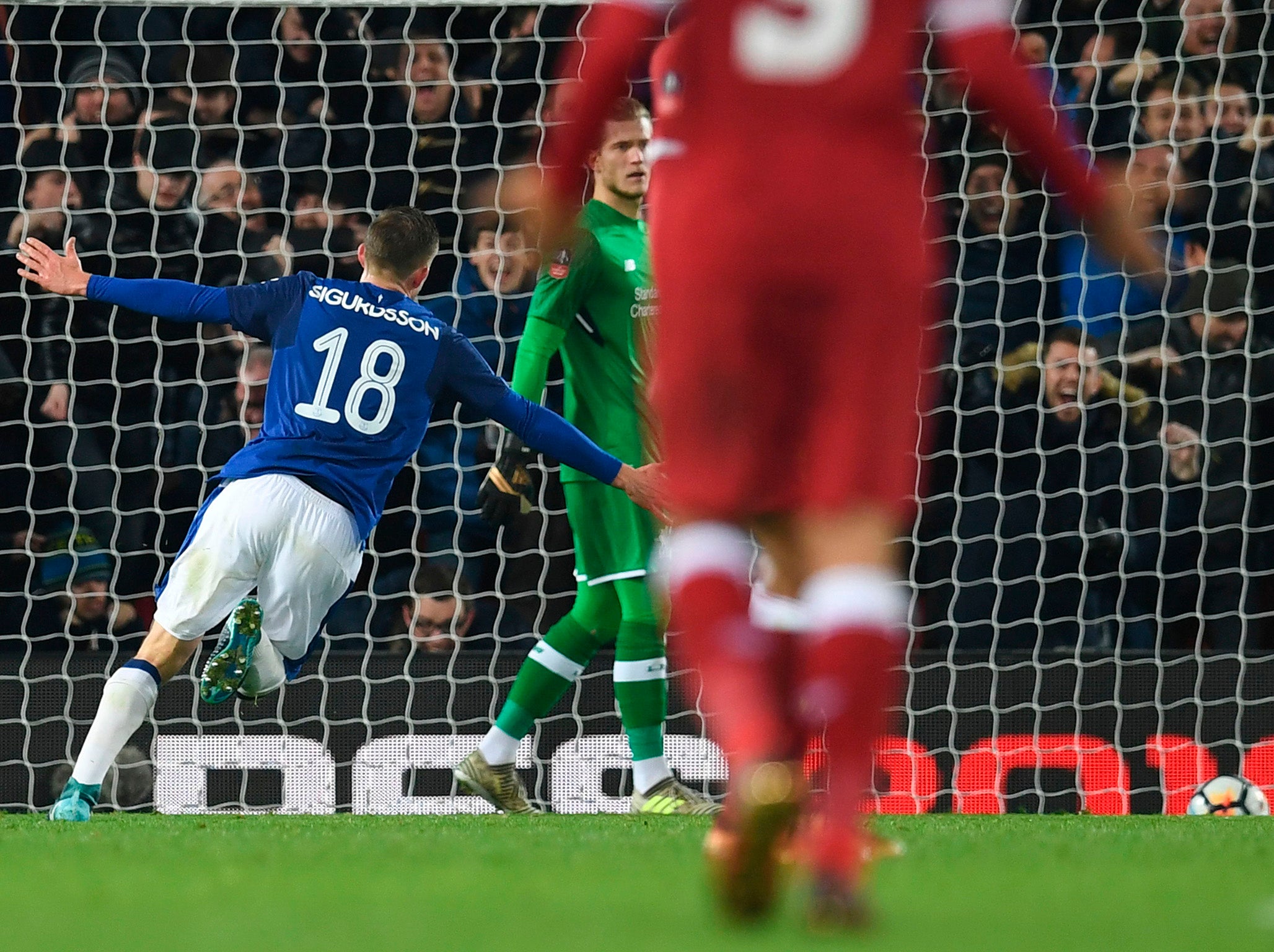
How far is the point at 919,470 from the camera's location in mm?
7105

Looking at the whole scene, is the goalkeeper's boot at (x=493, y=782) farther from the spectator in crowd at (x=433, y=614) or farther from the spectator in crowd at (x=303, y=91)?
the spectator in crowd at (x=303, y=91)

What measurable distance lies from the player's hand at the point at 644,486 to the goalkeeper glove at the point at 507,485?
658 millimetres

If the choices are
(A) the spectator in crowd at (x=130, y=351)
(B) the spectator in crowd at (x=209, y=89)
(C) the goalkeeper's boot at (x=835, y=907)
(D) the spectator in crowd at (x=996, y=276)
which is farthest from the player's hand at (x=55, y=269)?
(D) the spectator in crowd at (x=996, y=276)

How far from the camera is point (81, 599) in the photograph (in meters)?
6.80

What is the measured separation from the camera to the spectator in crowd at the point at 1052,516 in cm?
692

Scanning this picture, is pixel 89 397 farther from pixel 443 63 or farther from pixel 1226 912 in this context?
pixel 1226 912

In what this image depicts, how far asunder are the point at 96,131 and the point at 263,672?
3.52 m

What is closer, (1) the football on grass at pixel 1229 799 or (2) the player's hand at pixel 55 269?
(2) the player's hand at pixel 55 269

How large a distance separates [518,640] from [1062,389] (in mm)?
2288

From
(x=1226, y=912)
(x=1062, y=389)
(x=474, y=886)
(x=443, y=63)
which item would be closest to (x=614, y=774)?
(x=1062, y=389)

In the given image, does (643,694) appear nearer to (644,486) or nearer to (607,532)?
(607,532)

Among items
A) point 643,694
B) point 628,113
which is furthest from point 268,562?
point 628,113

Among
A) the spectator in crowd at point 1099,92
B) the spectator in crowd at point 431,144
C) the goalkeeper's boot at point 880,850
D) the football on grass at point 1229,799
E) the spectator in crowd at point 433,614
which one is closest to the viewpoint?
the goalkeeper's boot at point 880,850

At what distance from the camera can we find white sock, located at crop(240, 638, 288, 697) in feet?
15.3
